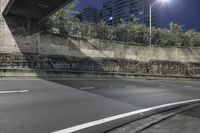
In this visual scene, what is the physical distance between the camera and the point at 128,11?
44.7 m

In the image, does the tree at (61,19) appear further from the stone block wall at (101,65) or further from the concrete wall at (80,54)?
the stone block wall at (101,65)

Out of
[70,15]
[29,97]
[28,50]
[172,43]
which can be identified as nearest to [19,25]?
Answer: [28,50]

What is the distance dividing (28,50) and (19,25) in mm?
2008

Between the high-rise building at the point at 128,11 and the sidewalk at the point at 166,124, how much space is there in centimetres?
3165

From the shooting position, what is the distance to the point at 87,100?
10.3 meters

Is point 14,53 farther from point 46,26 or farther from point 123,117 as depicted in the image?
point 123,117

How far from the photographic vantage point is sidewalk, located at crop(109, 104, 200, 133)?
654cm

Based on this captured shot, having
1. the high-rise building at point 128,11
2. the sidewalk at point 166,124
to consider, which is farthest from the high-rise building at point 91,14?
the sidewalk at point 166,124

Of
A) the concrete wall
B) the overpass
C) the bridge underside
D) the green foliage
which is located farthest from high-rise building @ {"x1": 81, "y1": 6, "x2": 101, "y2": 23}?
the bridge underside

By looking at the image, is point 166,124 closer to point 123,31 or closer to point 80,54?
point 80,54

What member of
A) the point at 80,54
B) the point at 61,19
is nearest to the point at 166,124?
the point at 80,54

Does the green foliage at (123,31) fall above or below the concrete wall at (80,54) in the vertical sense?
above

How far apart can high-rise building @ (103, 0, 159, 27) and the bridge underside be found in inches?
752

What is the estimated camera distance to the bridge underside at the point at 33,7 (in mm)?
18842
